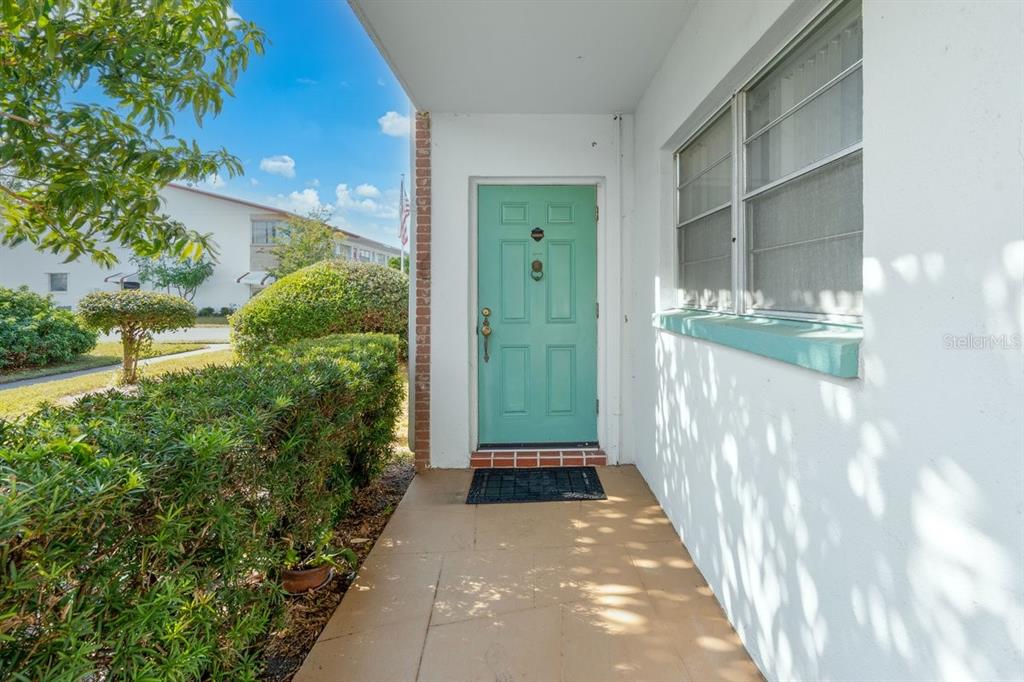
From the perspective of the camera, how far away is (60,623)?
953 mm

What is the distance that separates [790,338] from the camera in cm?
164

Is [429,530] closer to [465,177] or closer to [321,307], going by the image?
[465,177]

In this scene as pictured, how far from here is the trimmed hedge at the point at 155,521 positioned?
92cm

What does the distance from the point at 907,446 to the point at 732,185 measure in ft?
5.39

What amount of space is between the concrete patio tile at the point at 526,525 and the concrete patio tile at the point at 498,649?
2.12 feet

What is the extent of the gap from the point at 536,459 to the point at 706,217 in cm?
227

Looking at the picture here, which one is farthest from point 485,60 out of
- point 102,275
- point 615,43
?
point 102,275

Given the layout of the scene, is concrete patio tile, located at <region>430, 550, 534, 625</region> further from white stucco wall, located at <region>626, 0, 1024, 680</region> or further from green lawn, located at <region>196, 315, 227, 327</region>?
green lawn, located at <region>196, 315, 227, 327</region>

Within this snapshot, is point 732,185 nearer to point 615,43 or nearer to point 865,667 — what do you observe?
point 615,43

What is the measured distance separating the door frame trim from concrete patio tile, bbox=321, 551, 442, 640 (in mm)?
1578

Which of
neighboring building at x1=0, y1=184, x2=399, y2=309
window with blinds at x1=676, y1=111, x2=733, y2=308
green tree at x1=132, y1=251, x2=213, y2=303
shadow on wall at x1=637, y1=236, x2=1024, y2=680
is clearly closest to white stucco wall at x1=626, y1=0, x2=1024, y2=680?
shadow on wall at x1=637, y1=236, x2=1024, y2=680

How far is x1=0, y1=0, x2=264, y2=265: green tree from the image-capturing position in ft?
6.97

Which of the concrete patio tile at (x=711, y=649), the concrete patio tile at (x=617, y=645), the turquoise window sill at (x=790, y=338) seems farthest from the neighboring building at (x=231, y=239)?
the concrete patio tile at (x=711, y=649)

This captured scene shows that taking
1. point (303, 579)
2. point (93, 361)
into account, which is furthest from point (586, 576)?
point (93, 361)
